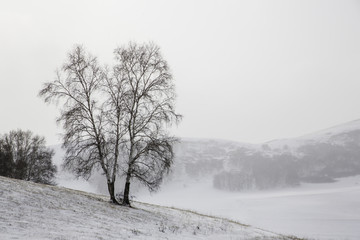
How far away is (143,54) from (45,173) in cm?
3746

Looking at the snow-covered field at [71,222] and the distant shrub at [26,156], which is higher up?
the distant shrub at [26,156]

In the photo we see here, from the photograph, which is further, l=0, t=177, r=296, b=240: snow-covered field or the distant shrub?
the distant shrub

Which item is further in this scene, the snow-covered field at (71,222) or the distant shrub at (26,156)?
the distant shrub at (26,156)

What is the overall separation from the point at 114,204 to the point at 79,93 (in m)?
9.06

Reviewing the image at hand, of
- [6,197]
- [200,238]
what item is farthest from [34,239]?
[200,238]

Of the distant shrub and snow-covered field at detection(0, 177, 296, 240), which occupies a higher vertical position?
the distant shrub

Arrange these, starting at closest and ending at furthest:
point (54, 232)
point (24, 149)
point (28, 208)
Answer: point (54, 232) < point (28, 208) < point (24, 149)

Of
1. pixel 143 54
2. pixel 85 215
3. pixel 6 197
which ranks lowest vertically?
pixel 85 215

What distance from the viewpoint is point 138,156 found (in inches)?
825

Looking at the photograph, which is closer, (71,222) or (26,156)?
(71,222)

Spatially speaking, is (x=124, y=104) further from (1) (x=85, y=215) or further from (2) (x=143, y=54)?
(1) (x=85, y=215)

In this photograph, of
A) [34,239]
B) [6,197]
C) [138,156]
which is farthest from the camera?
[138,156]

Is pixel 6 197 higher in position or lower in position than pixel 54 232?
higher

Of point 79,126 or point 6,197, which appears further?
point 79,126
